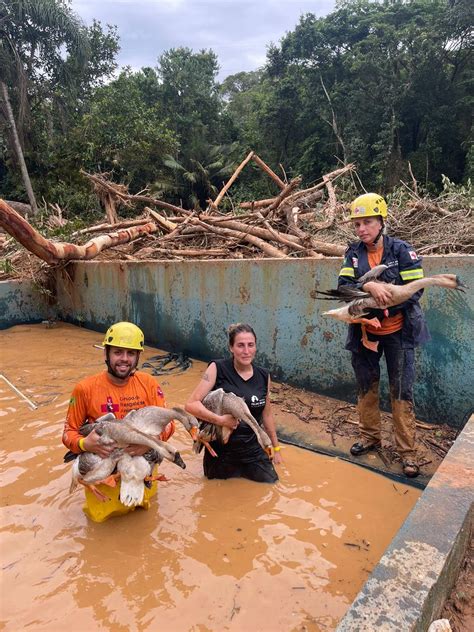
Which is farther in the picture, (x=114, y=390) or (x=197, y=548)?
(x=114, y=390)

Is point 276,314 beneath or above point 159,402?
above

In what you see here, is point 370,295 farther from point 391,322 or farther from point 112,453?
point 112,453

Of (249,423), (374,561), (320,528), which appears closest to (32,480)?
(249,423)

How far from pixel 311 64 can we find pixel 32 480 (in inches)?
1164

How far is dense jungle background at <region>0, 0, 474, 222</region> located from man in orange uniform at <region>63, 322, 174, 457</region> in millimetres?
14445

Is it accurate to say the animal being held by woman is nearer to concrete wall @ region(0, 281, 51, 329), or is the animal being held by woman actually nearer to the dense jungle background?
concrete wall @ region(0, 281, 51, 329)

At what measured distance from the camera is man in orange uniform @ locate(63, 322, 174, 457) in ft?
9.68

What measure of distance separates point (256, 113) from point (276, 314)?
2713 cm

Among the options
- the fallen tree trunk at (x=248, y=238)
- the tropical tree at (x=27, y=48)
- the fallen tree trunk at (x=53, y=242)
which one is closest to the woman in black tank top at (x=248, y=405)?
the fallen tree trunk at (x=248, y=238)

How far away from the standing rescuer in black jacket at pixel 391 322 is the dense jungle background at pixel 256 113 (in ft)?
47.2

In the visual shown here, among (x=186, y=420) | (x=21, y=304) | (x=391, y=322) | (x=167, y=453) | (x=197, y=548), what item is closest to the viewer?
(x=167, y=453)

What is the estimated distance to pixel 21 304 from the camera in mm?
10141

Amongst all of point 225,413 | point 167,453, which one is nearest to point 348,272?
point 225,413

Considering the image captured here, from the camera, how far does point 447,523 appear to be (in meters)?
2.09
